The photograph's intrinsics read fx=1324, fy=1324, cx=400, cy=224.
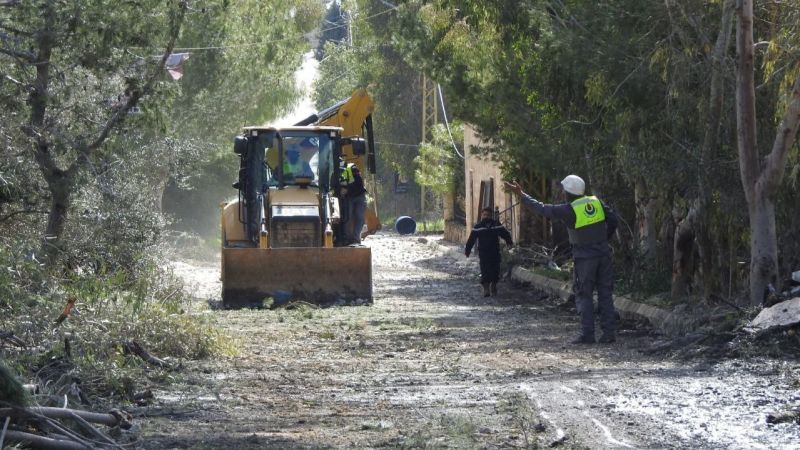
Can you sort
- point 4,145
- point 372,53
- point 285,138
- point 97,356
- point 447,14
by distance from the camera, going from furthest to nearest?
point 372,53, point 447,14, point 285,138, point 4,145, point 97,356

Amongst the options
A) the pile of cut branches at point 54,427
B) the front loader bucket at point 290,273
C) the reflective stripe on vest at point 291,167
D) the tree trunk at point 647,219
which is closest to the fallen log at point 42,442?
the pile of cut branches at point 54,427

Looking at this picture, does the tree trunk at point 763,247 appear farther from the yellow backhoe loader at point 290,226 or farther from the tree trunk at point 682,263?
the yellow backhoe loader at point 290,226

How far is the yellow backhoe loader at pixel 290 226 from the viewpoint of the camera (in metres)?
19.6

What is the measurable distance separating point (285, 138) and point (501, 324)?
5.96 meters

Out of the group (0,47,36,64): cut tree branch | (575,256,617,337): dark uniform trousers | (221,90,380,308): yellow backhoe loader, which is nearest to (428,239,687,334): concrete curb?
(575,256,617,337): dark uniform trousers

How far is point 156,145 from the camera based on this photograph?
25109 mm

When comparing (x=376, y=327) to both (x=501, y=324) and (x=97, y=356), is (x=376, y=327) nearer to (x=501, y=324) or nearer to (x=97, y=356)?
(x=501, y=324)

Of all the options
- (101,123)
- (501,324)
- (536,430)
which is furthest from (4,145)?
(536,430)

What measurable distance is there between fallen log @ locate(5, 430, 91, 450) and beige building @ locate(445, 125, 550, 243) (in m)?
16.6

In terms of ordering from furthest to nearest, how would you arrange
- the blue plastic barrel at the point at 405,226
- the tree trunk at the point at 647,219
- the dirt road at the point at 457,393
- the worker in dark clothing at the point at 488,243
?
1. the blue plastic barrel at the point at 405,226
2. the worker in dark clothing at the point at 488,243
3. the tree trunk at the point at 647,219
4. the dirt road at the point at 457,393

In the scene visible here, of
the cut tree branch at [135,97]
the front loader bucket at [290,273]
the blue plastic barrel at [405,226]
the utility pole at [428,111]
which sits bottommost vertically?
the front loader bucket at [290,273]

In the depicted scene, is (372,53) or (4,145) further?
(372,53)

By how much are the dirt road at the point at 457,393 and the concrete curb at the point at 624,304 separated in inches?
14.2

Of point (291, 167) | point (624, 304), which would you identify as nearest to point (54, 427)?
point (624, 304)
